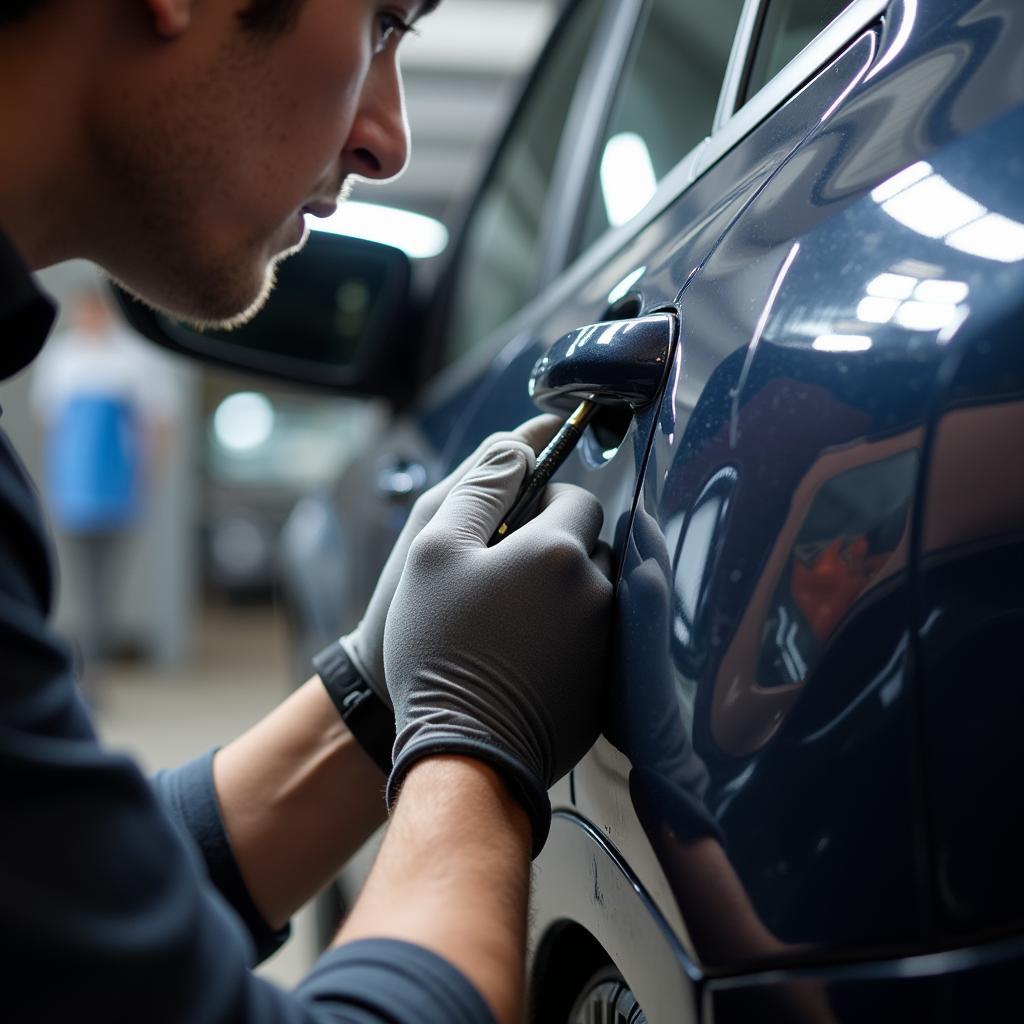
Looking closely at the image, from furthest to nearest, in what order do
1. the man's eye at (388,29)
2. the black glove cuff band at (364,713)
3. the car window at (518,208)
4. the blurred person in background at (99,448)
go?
the blurred person in background at (99,448) < the car window at (518,208) < the black glove cuff band at (364,713) < the man's eye at (388,29)

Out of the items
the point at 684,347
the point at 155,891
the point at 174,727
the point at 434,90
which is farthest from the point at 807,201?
the point at 434,90

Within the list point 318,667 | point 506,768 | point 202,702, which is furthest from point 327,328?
point 202,702

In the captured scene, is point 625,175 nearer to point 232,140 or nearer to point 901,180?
point 232,140

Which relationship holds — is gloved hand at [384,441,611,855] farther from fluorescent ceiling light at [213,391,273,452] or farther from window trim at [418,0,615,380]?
fluorescent ceiling light at [213,391,273,452]

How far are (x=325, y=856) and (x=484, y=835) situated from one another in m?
0.36

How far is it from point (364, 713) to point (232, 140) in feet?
1.41

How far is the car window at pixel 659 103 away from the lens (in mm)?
986

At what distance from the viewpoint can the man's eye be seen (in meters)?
0.83

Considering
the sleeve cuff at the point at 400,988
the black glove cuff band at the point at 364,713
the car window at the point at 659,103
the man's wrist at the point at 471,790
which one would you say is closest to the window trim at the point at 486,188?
the car window at the point at 659,103

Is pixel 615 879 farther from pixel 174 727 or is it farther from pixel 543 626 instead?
pixel 174 727

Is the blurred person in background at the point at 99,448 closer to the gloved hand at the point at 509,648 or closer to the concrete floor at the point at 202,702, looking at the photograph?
the concrete floor at the point at 202,702

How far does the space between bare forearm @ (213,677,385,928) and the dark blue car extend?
250mm

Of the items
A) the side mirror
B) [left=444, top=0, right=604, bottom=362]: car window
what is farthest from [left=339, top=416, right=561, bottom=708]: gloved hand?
the side mirror

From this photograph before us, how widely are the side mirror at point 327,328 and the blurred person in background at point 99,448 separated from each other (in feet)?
10.0
